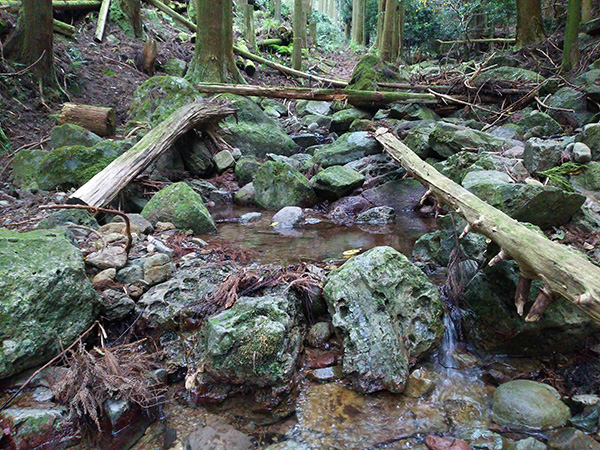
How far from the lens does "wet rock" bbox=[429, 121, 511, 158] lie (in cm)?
689

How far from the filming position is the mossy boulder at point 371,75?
11.7 metres

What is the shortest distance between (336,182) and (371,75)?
6343 mm

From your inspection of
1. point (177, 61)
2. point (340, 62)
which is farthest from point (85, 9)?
point (340, 62)

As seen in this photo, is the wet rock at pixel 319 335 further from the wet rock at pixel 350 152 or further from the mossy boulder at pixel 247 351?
the wet rock at pixel 350 152

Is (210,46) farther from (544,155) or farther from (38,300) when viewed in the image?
(38,300)

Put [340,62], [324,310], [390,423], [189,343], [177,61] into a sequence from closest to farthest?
[390,423]
[189,343]
[324,310]
[177,61]
[340,62]

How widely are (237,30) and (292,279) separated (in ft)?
69.4

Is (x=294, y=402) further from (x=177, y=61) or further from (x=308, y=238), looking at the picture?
(x=177, y=61)

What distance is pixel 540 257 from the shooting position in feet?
8.38

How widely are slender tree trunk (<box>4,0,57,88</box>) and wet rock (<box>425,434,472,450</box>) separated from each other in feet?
34.4

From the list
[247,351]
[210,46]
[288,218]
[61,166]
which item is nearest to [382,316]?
[247,351]

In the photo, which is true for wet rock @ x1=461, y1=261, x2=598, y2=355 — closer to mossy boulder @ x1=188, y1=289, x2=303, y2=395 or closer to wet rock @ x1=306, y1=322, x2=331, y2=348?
wet rock @ x1=306, y1=322, x2=331, y2=348

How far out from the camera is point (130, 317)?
11.3 feet

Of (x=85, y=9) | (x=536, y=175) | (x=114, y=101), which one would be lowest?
(x=536, y=175)
